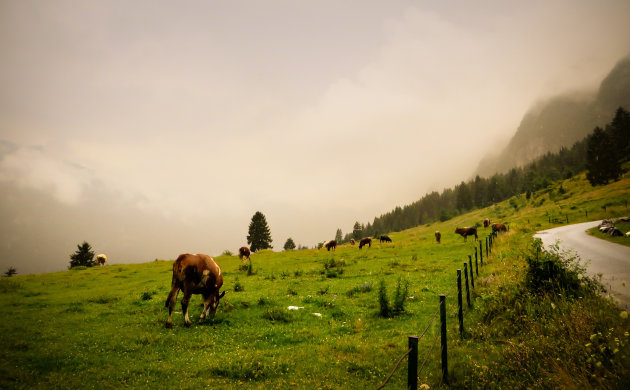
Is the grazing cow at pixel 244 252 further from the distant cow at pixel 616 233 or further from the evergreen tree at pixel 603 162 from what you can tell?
the evergreen tree at pixel 603 162

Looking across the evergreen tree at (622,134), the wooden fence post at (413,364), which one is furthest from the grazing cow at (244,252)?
the evergreen tree at (622,134)

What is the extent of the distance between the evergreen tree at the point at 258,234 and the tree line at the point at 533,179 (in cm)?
7604

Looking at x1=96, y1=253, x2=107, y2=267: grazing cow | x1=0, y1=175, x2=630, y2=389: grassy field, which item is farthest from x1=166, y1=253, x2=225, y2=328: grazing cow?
x1=96, y1=253, x2=107, y2=267: grazing cow

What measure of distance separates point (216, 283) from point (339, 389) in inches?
330

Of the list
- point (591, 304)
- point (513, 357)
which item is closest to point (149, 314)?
point (513, 357)

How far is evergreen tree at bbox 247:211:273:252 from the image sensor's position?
292 feet

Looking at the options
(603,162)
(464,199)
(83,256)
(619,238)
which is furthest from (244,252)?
(464,199)

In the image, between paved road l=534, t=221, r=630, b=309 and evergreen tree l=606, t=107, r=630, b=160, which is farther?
evergreen tree l=606, t=107, r=630, b=160

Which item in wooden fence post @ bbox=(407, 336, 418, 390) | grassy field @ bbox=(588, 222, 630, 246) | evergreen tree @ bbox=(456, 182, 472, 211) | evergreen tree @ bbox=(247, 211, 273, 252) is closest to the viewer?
wooden fence post @ bbox=(407, 336, 418, 390)

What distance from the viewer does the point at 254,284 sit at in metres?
22.6

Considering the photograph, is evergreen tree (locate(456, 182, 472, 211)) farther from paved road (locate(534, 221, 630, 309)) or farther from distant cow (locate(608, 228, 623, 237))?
paved road (locate(534, 221, 630, 309))

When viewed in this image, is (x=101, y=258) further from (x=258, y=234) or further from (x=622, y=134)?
(x=622, y=134)

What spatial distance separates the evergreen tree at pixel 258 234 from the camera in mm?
88875

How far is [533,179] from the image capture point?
136m
